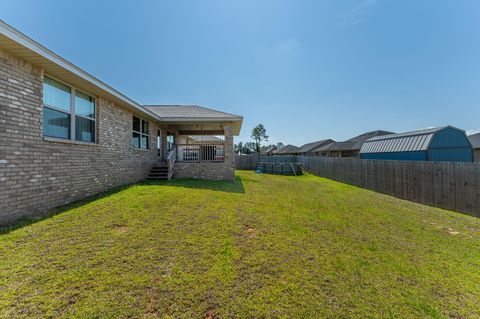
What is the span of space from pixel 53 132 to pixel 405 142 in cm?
1601

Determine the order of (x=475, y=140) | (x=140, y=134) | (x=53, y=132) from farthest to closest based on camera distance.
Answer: (x=475, y=140)
(x=140, y=134)
(x=53, y=132)

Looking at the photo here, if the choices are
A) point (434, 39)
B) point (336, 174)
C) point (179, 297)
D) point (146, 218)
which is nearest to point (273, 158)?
point (336, 174)

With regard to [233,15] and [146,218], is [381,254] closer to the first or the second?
[146,218]

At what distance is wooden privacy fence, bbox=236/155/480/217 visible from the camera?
625cm

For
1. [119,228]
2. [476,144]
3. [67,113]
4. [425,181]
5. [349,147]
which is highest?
[349,147]

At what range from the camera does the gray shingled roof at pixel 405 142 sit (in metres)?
10.4

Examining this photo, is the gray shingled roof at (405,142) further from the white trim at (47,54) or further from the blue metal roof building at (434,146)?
the white trim at (47,54)

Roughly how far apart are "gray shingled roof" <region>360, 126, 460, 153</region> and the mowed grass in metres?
7.61

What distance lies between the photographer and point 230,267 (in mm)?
2670

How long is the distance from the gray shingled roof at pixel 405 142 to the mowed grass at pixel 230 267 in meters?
7.61

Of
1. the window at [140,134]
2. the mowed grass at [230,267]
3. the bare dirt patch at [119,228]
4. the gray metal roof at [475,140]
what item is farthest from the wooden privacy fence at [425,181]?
the gray metal roof at [475,140]

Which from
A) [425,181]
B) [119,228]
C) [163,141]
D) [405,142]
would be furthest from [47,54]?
[405,142]

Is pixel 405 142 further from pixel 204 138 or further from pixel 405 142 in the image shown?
pixel 204 138

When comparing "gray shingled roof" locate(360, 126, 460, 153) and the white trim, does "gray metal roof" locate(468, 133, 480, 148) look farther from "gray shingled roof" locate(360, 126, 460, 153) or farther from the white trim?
the white trim
